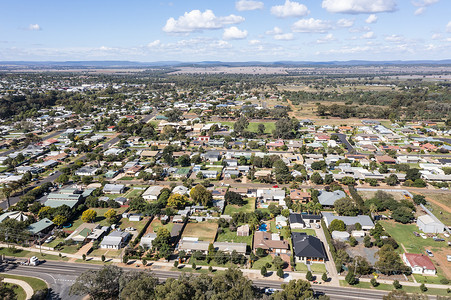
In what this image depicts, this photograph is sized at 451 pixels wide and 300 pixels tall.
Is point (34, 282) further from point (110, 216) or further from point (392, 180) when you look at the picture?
point (392, 180)

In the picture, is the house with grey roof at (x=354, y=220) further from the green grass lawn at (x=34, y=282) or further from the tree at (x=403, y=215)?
the green grass lawn at (x=34, y=282)

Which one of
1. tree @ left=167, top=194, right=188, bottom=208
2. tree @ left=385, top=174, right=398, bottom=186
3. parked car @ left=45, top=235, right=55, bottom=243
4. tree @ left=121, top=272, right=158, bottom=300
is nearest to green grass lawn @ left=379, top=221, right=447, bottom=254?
tree @ left=385, top=174, right=398, bottom=186

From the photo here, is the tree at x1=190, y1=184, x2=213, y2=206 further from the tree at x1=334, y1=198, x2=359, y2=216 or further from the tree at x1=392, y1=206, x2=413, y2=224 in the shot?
the tree at x1=392, y1=206, x2=413, y2=224

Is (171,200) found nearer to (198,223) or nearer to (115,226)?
(198,223)

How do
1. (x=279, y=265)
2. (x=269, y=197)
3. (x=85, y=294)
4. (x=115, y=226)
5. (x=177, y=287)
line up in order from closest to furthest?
(x=177, y=287), (x=85, y=294), (x=279, y=265), (x=115, y=226), (x=269, y=197)

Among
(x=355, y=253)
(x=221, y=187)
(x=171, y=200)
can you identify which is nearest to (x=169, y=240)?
(x=171, y=200)

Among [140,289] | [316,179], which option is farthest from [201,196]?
[316,179]

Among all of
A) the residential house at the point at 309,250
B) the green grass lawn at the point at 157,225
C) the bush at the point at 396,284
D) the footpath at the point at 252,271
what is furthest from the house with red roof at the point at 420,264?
the green grass lawn at the point at 157,225
